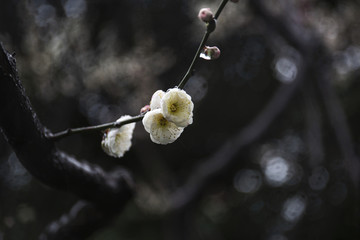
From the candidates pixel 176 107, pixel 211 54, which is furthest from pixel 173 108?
pixel 211 54

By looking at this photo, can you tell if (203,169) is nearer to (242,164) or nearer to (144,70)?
(144,70)

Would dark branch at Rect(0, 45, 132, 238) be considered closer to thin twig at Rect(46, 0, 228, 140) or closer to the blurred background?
thin twig at Rect(46, 0, 228, 140)

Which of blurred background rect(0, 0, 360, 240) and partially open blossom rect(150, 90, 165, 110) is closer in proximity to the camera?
partially open blossom rect(150, 90, 165, 110)

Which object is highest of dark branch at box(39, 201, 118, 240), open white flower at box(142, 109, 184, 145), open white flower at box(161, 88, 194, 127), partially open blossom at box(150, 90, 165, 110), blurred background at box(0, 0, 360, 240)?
open white flower at box(161, 88, 194, 127)

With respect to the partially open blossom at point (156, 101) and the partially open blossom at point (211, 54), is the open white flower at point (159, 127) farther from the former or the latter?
the partially open blossom at point (211, 54)

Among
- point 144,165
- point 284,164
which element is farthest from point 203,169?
point 284,164

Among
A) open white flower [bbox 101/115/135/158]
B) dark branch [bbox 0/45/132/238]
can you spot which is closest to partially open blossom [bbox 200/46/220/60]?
open white flower [bbox 101/115/135/158]
